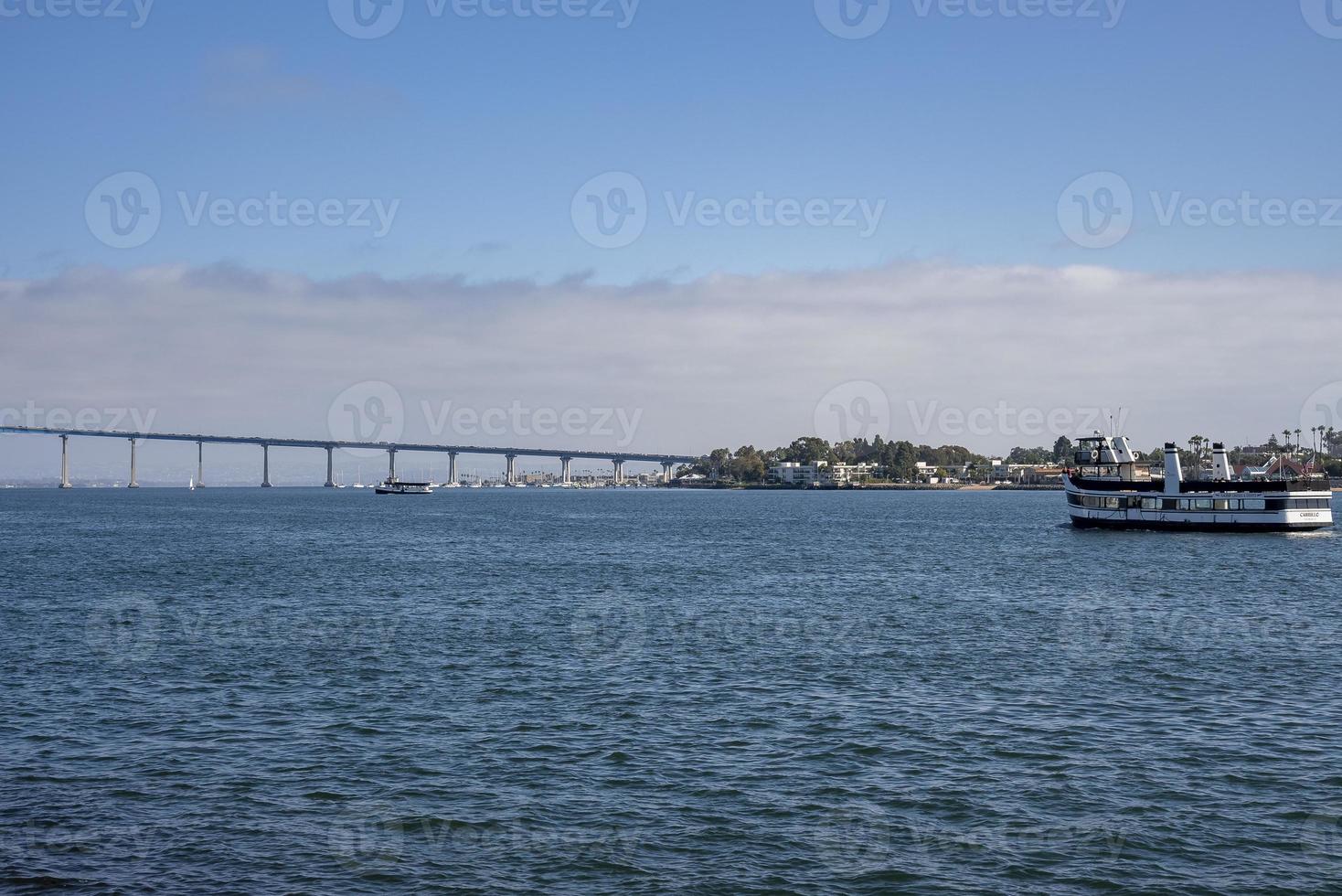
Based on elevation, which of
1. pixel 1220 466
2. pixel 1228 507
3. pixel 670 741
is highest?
pixel 1220 466

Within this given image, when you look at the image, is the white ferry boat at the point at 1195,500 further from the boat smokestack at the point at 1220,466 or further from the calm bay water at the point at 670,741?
the calm bay water at the point at 670,741

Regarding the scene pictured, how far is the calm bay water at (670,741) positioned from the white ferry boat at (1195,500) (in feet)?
171

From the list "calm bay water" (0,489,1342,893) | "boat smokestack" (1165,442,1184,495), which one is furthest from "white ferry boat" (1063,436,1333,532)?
"calm bay water" (0,489,1342,893)

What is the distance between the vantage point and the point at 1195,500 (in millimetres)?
110500

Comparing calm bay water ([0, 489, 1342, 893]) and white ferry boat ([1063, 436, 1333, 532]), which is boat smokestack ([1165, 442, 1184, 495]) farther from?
calm bay water ([0, 489, 1342, 893])

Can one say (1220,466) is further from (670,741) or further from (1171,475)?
(670,741)

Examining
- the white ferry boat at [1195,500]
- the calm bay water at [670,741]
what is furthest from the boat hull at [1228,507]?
the calm bay water at [670,741]

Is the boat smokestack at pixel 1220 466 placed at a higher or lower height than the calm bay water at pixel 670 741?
higher

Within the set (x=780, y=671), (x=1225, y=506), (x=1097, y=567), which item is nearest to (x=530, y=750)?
(x=780, y=671)

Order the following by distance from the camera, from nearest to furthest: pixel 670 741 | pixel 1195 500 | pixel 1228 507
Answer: pixel 670 741, pixel 1228 507, pixel 1195 500

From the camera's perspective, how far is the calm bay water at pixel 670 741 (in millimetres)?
19469

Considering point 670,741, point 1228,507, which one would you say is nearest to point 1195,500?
point 1228,507

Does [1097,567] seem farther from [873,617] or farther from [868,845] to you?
[868,845]

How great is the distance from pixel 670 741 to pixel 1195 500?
324 ft
